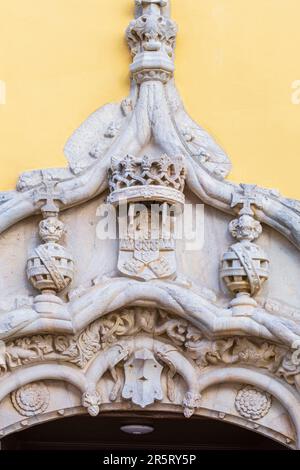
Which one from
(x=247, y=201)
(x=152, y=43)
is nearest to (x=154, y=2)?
(x=152, y=43)

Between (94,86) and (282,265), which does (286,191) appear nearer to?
(282,265)

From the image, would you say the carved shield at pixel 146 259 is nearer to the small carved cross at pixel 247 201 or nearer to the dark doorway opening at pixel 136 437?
the small carved cross at pixel 247 201

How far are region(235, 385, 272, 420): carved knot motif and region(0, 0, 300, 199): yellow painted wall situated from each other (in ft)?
2.54

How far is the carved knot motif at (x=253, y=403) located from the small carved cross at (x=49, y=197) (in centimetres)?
99

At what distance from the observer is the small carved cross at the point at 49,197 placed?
16.0 feet

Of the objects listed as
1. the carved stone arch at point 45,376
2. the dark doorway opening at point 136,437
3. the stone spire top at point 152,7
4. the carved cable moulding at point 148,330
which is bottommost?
the carved stone arch at point 45,376

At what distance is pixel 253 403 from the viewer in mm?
Result: 4855

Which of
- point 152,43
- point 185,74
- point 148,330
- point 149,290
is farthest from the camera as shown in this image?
point 185,74

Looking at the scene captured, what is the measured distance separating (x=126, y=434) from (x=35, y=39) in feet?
7.36

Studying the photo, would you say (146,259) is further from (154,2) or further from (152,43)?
(154,2)

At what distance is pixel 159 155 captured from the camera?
196 inches

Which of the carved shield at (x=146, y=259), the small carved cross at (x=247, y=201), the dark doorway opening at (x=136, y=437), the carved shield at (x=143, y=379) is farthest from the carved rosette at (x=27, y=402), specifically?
the dark doorway opening at (x=136, y=437)

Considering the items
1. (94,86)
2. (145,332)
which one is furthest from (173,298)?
(94,86)

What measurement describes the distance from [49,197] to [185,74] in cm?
76
